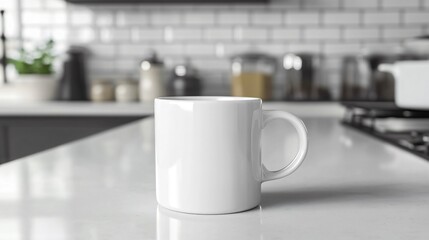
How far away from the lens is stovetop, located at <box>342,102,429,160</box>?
0.89 meters

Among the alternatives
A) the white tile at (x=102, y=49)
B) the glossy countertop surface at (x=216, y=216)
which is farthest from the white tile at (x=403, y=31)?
the glossy countertop surface at (x=216, y=216)

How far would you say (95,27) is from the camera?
299cm

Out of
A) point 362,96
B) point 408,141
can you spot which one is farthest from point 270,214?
point 362,96

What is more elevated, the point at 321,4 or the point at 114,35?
the point at 321,4

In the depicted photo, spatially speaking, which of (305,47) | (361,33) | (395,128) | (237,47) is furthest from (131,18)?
(395,128)

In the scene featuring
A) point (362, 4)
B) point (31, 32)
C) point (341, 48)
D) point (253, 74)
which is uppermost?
point (362, 4)

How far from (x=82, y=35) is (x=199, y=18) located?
65cm

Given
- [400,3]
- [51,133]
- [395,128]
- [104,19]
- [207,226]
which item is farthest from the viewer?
[104,19]

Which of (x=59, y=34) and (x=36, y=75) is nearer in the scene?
(x=36, y=75)

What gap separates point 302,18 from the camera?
2904 mm

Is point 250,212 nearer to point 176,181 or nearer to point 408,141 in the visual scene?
point 176,181

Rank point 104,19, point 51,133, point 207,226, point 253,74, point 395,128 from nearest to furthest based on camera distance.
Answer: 1. point 207,226
2. point 395,128
3. point 51,133
4. point 253,74
5. point 104,19

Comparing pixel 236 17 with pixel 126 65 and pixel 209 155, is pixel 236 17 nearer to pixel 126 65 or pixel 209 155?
pixel 126 65

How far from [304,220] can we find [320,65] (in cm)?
248
